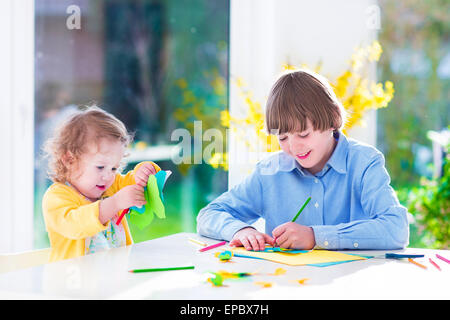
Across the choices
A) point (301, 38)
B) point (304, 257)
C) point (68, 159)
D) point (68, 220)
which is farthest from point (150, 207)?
point (301, 38)

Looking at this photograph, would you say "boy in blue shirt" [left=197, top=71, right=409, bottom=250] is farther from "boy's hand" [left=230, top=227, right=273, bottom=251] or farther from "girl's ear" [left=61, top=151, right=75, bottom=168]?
"girl's ear" [left=61, top=151, right=75, bottom=168]

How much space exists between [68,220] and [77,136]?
290 mm

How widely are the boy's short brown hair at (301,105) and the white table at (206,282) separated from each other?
1.64 ft

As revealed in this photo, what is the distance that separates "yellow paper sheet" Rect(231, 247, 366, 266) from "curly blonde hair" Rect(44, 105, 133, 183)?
544mm

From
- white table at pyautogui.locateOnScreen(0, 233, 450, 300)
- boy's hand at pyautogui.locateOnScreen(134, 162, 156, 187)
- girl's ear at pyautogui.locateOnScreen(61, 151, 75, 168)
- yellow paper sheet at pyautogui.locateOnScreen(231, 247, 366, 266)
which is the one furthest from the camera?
girl's ear at pyautogui.locateOnScreen(61, 151, 75, 168)

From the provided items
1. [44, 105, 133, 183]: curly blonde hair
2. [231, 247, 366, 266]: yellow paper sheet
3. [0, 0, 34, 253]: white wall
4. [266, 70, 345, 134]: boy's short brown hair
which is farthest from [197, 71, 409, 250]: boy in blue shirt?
[0, 0, 34, 253]: white wall

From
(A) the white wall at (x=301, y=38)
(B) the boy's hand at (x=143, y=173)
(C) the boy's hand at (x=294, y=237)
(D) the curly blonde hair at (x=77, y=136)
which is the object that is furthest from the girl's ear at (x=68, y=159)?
(A) the white wall at (x=301, y=38)

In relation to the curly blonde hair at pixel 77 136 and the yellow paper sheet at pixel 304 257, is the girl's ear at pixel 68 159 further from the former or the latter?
the yellow paper sheet at pixel 304 257

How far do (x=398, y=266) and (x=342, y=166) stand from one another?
0.51m

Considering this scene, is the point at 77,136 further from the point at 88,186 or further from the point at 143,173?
the point at 143,173

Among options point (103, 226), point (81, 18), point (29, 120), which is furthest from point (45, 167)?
point (103, 226)

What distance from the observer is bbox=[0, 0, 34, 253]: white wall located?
2.40 metres

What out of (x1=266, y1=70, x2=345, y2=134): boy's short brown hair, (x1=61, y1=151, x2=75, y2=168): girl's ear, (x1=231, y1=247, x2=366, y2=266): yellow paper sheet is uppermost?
(x1=266, y1=70, x2=345, y2=134): boy's short brown hair

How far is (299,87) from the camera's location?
1.55 metres
